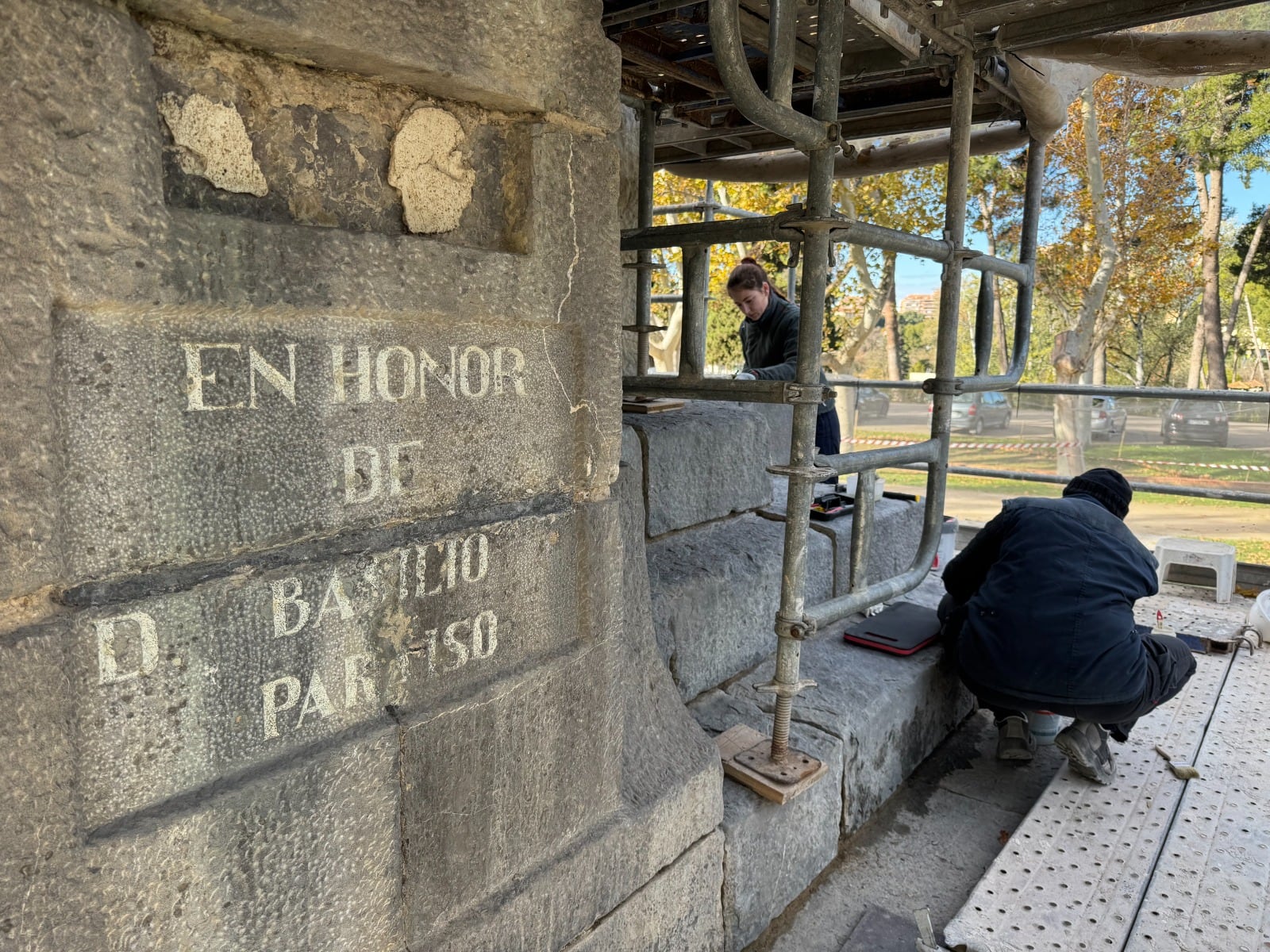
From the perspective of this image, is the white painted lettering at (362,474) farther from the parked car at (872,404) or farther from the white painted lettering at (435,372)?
the parked car at (872,404)

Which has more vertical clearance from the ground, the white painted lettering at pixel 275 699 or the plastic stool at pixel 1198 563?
the white painted lettering at pixel 275 699

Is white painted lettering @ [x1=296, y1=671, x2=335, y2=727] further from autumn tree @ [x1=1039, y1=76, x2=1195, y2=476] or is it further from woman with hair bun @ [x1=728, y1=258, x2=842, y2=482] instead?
autumn tree @ [x1=1039, y1=76, x2=1195, y2=476]

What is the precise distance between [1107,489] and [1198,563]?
8.47ft

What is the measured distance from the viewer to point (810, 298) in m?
2.30

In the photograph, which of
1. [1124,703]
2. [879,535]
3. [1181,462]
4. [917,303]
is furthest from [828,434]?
[917,303]

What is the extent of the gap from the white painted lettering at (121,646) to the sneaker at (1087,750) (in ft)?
10.4

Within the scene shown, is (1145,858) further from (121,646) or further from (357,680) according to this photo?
(121,646)

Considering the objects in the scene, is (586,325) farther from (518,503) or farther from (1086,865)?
(1086,865)

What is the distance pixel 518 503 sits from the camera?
5.71ft

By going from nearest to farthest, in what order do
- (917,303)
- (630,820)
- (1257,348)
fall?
1. (630,820)
2. (1257,348)
3. (917,303)

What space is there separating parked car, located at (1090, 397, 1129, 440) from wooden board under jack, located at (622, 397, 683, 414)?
8.13 m

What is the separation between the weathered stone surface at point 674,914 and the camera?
6.69 ft

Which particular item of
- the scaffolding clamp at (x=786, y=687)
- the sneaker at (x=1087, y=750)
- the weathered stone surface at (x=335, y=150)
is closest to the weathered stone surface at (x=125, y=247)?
the weathered stone surface at (x=335, y=150)

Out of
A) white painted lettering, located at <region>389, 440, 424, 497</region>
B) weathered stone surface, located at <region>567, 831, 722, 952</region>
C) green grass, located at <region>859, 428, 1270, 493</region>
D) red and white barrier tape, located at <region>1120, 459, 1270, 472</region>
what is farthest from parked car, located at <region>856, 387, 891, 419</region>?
white painted lettering, located at <region>389, 440, 424, 497</region>
